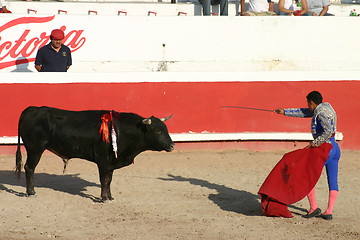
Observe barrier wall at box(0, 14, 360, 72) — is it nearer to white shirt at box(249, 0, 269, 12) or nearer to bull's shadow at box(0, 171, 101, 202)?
white shirt at box(249, 0, 269, 12)

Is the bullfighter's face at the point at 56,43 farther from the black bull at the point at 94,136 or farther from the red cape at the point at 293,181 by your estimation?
the red cape at the point at 293,181

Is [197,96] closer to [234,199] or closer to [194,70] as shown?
[194,70]

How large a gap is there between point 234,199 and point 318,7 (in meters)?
5.19

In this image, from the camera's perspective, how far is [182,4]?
1302 cm

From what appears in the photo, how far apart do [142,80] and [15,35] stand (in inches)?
73.5

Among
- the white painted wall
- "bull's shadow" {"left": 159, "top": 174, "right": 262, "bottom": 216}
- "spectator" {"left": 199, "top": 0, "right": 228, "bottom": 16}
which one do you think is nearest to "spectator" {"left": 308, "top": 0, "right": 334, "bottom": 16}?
the white painted wall

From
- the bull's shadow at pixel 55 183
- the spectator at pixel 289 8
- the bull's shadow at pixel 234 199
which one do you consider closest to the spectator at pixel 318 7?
the spectator at pixel 289 8

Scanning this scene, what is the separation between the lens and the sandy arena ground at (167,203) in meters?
7.58

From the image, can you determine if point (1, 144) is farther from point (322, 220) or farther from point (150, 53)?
point (322, 220)

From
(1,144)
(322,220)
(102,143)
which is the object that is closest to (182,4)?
(1,144)

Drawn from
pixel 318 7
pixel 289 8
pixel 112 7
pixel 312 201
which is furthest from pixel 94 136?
pixel 318 7

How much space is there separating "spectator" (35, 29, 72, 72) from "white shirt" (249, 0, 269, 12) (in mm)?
3155

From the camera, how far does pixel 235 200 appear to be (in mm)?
8938

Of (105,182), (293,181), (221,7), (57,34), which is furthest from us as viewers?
(221,7)
